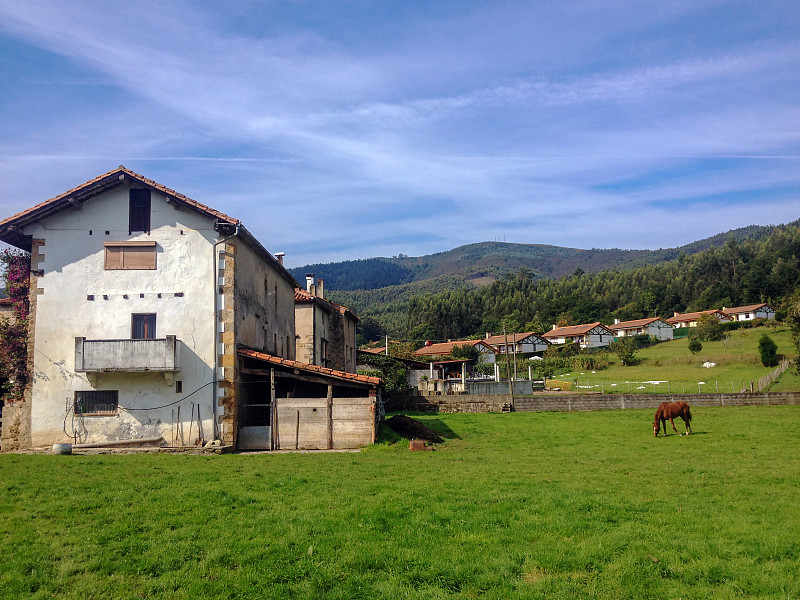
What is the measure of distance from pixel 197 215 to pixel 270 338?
26.1ft

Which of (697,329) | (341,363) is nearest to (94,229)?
(341,363)

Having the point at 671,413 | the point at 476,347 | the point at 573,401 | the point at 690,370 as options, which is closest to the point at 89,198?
the point at 671,413

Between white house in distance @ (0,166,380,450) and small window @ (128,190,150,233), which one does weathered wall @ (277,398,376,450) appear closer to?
white house in distance @ (0,166,380,450)

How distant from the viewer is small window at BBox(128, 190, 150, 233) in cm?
2291

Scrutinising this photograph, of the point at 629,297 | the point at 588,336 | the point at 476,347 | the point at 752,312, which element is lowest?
the point at 476,347

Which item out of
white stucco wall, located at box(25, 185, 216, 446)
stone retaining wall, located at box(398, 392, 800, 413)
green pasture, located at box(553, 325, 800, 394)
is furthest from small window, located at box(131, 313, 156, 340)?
green pasture, located at box(553, 325, 800, 394)

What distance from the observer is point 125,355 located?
21.1 metres

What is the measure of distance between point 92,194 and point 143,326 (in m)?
5.23

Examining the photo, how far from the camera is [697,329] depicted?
92938mm

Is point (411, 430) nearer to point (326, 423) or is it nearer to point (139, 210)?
point (326, 423)

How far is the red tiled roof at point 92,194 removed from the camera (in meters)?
22.1

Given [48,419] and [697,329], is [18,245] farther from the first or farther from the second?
[697,329]

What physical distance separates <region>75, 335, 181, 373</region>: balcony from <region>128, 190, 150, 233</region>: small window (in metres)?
4.43

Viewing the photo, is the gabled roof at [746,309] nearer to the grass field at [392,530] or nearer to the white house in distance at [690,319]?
the white house in distance at [690,319]
